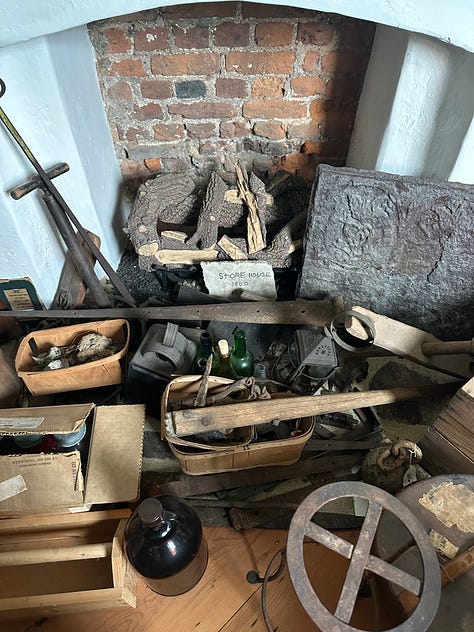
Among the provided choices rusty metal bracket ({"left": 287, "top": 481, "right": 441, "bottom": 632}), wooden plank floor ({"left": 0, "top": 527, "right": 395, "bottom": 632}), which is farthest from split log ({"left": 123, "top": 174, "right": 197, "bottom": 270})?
rusty metal bracket ({"left": 287, "top": 481, "right": 441, "bottom": 632})

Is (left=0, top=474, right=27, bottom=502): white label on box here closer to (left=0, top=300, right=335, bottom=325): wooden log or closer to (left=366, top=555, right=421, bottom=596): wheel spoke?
(left=0, top=300, right=335, bottom=325): wooden log

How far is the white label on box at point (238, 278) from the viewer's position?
162 centimetres

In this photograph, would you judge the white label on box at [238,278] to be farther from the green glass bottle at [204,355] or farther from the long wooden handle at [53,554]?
the long wooden handle at [53,554]

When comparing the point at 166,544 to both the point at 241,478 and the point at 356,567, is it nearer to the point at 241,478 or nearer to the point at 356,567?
the point at 241,478

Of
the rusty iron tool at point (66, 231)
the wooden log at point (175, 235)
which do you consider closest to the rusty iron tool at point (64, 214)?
the rusty iron tool at point (66, 231)

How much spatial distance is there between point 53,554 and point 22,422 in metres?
0.33

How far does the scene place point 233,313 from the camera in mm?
1482

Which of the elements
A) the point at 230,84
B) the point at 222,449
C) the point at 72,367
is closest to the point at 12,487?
the point at 72,367

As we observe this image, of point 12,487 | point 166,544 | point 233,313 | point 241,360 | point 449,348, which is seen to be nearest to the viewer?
point 166,544

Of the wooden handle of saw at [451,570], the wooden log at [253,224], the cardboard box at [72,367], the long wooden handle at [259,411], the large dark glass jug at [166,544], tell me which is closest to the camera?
the wooden handle of saw at [451,570]

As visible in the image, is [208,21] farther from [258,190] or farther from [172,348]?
[172,348]

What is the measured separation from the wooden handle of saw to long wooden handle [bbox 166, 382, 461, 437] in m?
0.41

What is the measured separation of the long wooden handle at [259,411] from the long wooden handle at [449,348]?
0.65 ft

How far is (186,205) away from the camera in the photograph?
1705mm
